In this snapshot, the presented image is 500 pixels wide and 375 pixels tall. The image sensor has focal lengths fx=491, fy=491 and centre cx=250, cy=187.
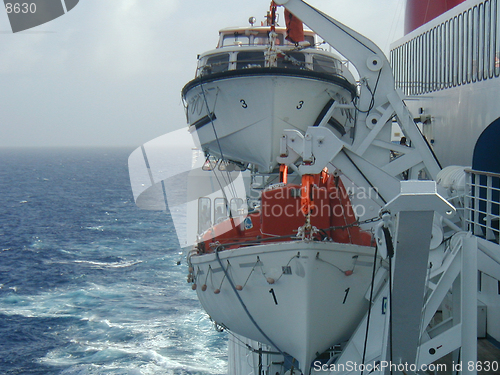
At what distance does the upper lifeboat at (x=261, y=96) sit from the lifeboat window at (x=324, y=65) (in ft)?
0.07

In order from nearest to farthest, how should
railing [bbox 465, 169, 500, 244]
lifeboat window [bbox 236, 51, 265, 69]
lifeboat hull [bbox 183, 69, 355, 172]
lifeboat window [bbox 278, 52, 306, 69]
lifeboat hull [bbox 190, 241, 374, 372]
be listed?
1. railing [bbox 465, 169, 500, 244]
2. lifeboat hull [bbox 190, 241, 374, 372]
3. lifeboat hull [bbox 183, 69, 355, 172]
4. lifeboat window [bbox 278, 52, 306, 69]
5. lifeboat window [bbox 236, 51, 265, 69]

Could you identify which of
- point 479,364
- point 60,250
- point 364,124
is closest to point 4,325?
point 60,250

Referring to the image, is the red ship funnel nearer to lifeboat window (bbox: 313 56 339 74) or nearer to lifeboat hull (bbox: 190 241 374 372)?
lifeboat window (bbox: 313 56 339 74)

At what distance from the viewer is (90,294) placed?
837 inches

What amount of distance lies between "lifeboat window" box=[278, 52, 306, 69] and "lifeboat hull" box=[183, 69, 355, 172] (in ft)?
2.45

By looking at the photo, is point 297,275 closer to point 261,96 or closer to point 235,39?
point 261,96

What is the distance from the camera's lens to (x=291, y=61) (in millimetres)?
10672

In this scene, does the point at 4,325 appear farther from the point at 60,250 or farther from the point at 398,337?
the point at 398,337

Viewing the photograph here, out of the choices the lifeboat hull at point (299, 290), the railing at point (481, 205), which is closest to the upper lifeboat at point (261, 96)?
the lifeboat hull at point (299, 290)

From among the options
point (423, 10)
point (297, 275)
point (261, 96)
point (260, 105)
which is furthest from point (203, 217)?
point (423, 10)

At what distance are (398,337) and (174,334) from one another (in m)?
13.8

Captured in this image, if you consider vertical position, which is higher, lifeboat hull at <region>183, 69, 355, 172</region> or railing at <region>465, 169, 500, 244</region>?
lifeboat hull at <region>183, 69, 355, 172</region>

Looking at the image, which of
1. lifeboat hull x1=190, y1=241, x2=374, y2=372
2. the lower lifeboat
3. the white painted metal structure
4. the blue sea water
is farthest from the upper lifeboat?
the blue sea water

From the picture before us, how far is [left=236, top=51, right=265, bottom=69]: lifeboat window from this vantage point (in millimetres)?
10789
